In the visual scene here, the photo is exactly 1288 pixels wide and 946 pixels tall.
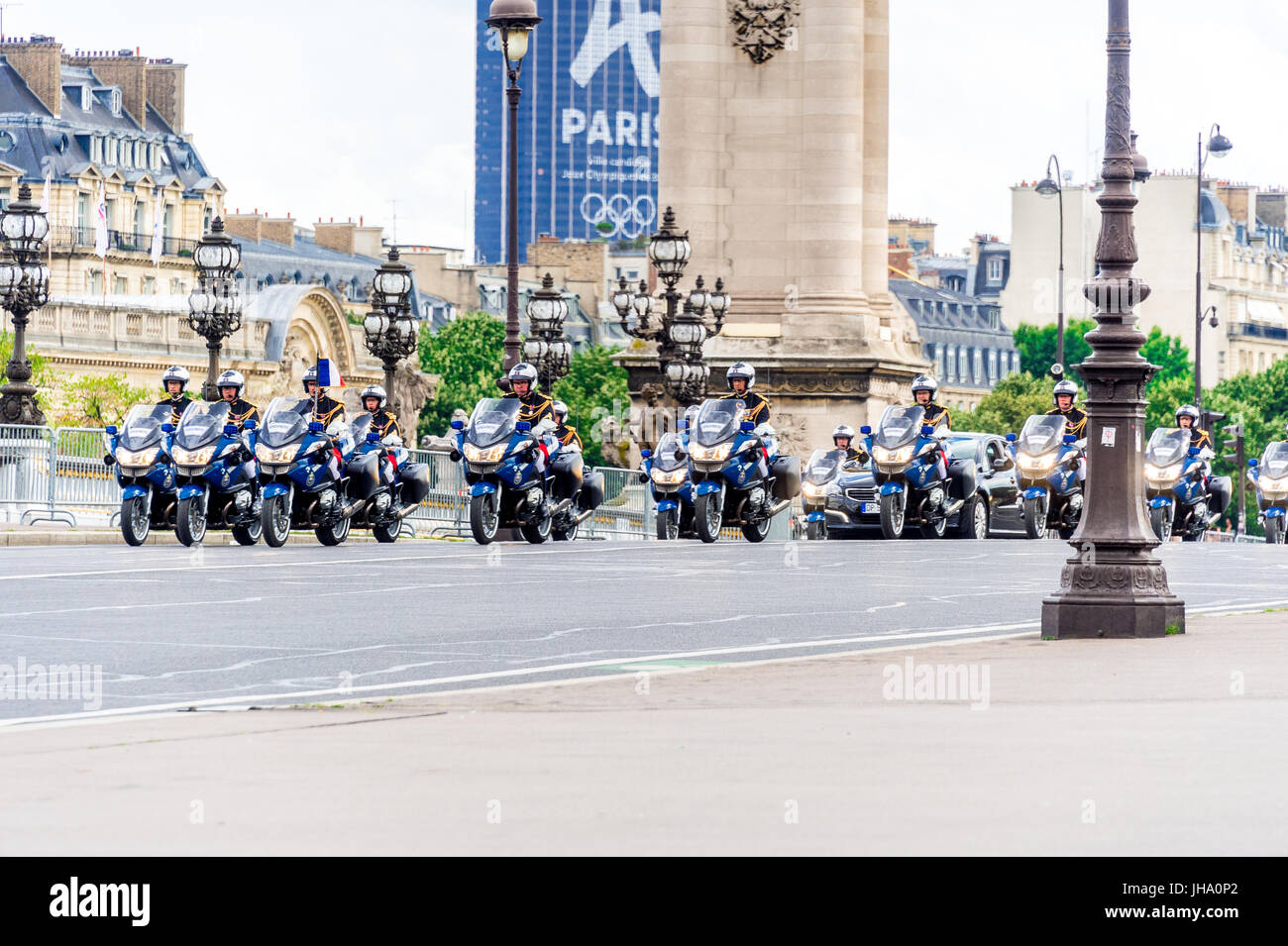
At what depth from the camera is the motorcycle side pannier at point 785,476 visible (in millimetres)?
30031

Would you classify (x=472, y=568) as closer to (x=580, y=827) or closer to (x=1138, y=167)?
(x=580, y=827)

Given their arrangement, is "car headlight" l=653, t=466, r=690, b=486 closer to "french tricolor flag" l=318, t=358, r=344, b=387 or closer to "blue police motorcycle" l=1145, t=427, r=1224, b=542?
"french tricolor flag" l=318, t=358, r=344, b=387

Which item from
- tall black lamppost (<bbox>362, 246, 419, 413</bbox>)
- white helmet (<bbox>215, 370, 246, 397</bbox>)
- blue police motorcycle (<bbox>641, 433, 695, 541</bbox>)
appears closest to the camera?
white helmet (<bbox>215, 370, 246, 397</bbox>)

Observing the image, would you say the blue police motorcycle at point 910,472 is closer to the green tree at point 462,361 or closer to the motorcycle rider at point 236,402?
the motorcycle rider at point 236,402

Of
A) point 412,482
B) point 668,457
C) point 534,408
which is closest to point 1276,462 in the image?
point 668,457

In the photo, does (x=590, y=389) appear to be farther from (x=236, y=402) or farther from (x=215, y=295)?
(x=236, y=402)

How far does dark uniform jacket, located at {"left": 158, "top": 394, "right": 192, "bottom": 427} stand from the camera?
27.1 meters

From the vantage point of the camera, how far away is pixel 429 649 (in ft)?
47.2

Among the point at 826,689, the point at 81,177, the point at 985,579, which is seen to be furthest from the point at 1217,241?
the point at 826,689

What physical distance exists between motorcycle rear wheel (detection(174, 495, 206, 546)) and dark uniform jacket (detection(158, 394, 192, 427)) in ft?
3.56

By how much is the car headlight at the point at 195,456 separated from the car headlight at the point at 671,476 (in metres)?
5.83

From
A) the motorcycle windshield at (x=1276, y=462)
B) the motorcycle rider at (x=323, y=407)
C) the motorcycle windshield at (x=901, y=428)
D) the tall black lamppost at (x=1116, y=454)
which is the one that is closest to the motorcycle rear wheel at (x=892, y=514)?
the motorcycle windshield at (x=901, y=428)

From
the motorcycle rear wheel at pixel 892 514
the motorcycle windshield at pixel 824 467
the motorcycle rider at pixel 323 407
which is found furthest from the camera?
the motorcycle windshield at pixel 824 467

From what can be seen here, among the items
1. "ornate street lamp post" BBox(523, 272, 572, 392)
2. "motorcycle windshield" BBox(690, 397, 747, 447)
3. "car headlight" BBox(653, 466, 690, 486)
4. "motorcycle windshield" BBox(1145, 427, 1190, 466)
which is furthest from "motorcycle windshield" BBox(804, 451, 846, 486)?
"ornate street lamp post" BBox(523, 272, 572, 392)
